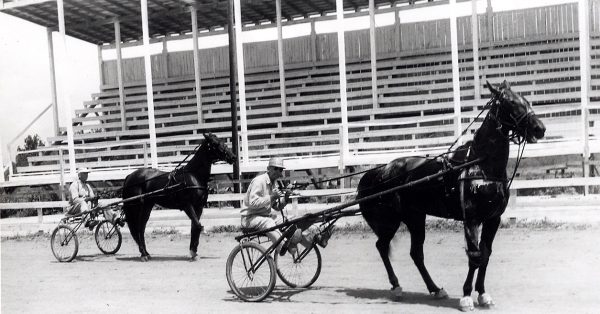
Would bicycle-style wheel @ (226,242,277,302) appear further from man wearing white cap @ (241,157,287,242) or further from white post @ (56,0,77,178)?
white post @ (56,0,77,178)

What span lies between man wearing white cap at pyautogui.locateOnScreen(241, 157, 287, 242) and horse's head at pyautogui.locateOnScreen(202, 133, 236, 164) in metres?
3.93

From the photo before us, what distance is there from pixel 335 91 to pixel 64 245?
15.9 meters

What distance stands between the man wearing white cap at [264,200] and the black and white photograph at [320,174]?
0.03 m

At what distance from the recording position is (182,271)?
11258 mm

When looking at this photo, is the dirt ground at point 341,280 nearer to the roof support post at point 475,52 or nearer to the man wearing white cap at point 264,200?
the man wearing white cap at point 264,200

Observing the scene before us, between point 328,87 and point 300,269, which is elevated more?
point 328,87

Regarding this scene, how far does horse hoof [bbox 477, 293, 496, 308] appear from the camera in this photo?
7.45m

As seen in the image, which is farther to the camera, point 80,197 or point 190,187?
point 80,197

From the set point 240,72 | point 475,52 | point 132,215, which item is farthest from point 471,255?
point 475,52

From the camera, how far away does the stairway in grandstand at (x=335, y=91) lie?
78.0 ft

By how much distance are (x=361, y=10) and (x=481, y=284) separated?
22.6m

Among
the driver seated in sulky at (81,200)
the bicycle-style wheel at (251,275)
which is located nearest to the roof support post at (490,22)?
the driver seated in sulky at (81,200)

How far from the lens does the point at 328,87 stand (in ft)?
89.6

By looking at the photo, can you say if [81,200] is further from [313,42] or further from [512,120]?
[313,42]
